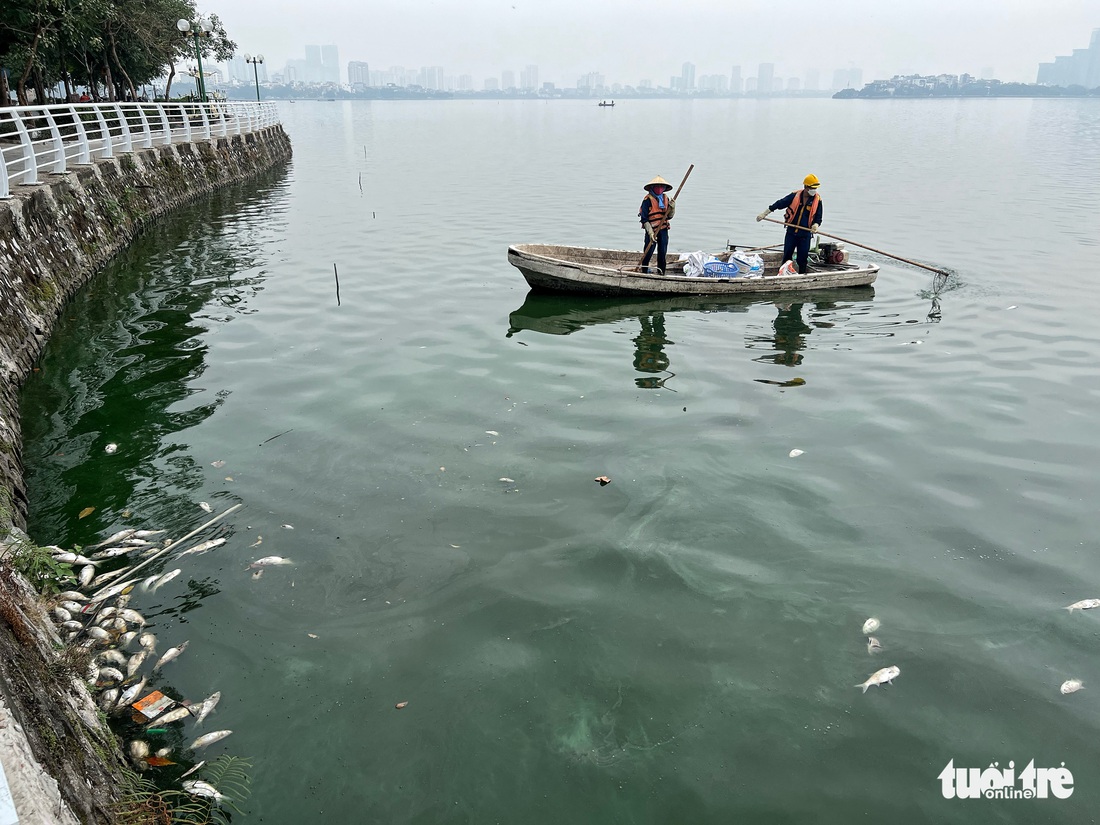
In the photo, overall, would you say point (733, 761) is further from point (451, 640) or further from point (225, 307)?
point (225, 307)

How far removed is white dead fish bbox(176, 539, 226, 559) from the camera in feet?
22.9

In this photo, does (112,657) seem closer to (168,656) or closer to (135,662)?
(135,662)

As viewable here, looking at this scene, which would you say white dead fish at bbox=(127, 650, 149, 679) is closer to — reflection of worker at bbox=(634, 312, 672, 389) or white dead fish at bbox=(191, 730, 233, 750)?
white dead fish at bbox=(191, 730, 233, 750)

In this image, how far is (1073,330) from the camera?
44.5 ft

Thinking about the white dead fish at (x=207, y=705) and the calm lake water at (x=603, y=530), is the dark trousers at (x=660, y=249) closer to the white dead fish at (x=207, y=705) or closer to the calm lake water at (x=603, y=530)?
the calm lake water at (x=603, y=530)

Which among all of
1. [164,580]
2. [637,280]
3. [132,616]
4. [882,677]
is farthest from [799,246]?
[132,616]

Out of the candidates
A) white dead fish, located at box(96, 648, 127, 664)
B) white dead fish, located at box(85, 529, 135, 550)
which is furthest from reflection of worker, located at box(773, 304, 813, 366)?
white dead fish, located at box(96, 648, 127, 664)

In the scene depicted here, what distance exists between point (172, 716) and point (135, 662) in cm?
73

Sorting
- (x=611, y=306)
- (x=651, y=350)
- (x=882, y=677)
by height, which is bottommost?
(x=882, y=677)

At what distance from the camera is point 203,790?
4570mm

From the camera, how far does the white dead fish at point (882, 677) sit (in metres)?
5.54

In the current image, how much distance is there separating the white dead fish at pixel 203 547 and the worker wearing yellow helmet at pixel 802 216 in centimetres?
1252

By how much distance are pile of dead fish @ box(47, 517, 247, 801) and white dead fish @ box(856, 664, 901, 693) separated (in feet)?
14.8

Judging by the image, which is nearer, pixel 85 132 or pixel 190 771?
pixel 190 771
